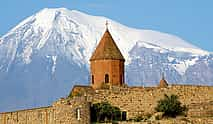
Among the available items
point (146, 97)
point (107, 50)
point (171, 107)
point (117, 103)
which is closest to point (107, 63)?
point (107, 50)

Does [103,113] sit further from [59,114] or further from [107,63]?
[107,63]

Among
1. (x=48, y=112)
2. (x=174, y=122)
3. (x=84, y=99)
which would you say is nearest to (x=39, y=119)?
(x=48, y=112)

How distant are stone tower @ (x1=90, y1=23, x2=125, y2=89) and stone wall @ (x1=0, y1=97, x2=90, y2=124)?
969cm

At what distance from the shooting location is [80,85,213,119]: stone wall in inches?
1946

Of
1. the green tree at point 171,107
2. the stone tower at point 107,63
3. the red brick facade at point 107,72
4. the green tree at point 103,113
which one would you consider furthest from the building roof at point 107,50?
the green tree at point 103,113

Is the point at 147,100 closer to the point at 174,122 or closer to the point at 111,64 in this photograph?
the point at 174,122

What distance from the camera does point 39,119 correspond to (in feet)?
163

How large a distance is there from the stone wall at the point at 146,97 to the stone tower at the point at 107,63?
9.88 m

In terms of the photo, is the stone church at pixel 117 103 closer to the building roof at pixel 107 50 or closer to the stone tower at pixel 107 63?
the stone tower at pixel 107 63

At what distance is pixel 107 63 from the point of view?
60469 millimetres

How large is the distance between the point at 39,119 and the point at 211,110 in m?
9.01

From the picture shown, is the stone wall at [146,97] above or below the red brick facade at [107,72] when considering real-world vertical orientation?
below

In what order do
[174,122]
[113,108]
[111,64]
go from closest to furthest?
1. [174,122]
2. [113,108]
3. [111,64]

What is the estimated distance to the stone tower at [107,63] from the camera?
198ft
